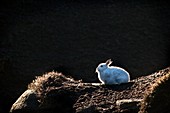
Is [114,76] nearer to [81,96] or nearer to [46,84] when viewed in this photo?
[81,96]

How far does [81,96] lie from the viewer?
41.5ft

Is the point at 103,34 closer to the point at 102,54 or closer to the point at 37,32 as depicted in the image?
the point at 102,54

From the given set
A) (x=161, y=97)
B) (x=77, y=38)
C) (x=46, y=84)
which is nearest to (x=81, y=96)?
(x=46, y=84)

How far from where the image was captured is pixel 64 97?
42.2ft

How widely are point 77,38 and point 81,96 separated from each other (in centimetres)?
990

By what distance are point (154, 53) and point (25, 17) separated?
510cm

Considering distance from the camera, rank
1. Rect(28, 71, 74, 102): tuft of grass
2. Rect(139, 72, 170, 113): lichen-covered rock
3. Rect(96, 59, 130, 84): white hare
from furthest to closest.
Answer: Rect(28, 71, 74, 102): tuft of grass → Rect(96, 59, 130, 84): white hare → Rect(139, 72, 170, 113): lichen-covered rock

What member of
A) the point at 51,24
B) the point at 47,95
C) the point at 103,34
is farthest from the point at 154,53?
the point at 47,95

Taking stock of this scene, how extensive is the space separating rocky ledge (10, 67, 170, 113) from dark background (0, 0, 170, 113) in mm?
7630

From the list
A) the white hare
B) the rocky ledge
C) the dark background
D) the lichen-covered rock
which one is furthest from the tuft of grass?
the dark background

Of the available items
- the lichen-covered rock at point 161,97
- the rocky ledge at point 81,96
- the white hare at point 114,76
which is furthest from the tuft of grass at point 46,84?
the lichen-covered rock at point 161,97

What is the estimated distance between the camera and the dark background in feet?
70.5

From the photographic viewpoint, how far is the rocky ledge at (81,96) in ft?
38.5

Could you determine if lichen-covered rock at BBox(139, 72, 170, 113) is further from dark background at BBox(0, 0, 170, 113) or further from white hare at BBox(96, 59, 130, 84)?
dark background at BBox(0, 0, 170, 113)
